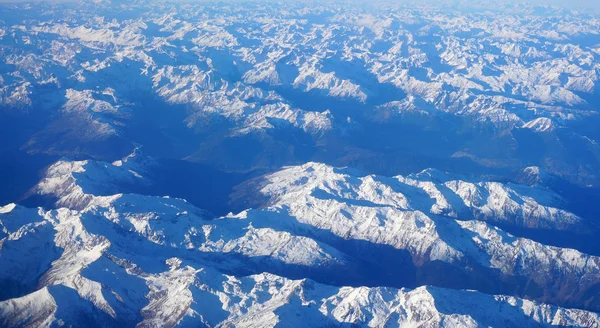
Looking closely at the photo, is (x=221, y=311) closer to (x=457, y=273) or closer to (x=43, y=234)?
(x=43, y=234)

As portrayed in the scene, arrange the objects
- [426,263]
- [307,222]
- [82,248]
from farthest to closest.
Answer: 1. [307,222]
2. [426,263]
3. [82,248]

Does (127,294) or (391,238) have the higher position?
(127,294)

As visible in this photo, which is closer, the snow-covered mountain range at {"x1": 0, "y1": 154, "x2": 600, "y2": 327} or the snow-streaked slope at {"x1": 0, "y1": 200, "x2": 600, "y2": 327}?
the snow-streaked slope at {"x1": 0, "y1": 200, "x2": 600, "y2": 327}

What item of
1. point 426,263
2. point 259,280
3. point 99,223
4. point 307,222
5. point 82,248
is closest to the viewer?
point 259,280

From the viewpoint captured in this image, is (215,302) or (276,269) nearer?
(215,302)

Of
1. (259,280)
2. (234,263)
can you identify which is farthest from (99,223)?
(259,280)

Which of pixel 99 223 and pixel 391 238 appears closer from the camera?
pixel 99 223

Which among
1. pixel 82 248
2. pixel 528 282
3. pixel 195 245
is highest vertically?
pixel 82 248

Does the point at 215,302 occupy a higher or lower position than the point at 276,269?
higher

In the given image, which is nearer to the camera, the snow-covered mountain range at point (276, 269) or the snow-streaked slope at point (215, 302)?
the snow-streaked slope at point (215, 302)
